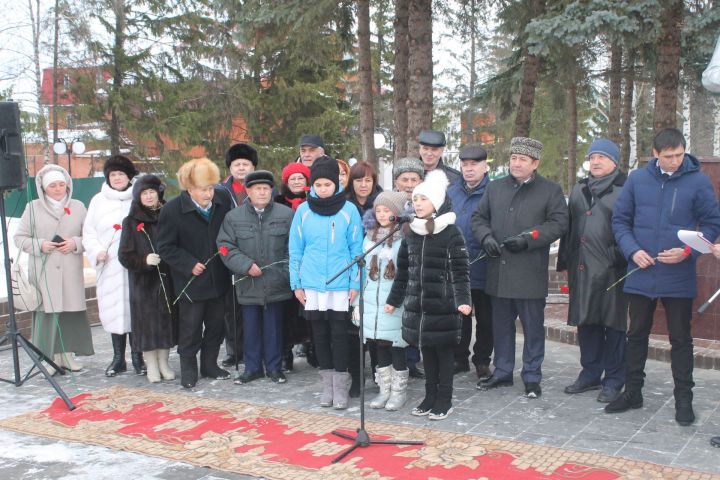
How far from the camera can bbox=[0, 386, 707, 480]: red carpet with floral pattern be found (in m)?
4.40

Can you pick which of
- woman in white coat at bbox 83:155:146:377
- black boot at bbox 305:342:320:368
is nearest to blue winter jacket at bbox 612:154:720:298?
black boot at bbox 305:342:320:368

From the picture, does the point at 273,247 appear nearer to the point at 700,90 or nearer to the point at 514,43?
the point at 514,43

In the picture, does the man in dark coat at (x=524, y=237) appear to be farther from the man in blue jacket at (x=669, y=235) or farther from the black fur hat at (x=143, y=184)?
the black fur hat at (x=143, y=184)

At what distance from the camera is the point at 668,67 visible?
32.2 ft

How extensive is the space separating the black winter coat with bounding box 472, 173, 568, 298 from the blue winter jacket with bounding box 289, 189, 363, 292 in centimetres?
98

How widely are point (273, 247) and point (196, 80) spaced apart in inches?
709

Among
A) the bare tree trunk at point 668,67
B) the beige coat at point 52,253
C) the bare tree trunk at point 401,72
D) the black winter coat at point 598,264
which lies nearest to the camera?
the black winter coat at point 598,264

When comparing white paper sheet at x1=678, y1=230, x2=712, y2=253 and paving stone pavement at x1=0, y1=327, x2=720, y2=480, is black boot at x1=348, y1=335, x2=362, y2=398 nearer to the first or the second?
paving stone pavement at x1=0, y1=327, x2=720, y2=480

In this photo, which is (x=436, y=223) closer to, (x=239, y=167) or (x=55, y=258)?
(x=239, y=167)

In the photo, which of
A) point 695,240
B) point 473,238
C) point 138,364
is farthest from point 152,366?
point 695,240

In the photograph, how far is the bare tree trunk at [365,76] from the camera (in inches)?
528

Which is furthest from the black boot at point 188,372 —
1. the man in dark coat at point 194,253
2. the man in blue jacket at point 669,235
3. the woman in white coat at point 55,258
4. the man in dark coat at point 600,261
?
the man in blue jacket at point 669,235

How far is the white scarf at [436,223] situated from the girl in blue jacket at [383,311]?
306mm

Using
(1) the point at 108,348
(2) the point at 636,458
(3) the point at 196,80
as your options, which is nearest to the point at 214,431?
(2) the point at 636,458
